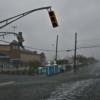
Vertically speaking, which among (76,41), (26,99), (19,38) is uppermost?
(76,41)

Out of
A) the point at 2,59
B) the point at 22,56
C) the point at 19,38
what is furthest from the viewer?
the point at 22,56

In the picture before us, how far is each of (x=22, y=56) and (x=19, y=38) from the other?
98.1 metres

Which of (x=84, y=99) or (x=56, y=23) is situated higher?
(x=56, y=23)

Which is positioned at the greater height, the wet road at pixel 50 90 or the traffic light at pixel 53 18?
the traffic light at pixel 53 18

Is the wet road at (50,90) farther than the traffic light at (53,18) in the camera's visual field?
Yes

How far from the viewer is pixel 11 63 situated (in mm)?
98875

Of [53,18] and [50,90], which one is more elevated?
[53,18]

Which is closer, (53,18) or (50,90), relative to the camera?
(53,18)

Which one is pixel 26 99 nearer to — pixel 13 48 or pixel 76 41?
pixel 76 41

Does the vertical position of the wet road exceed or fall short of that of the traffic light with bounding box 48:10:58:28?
it falls short

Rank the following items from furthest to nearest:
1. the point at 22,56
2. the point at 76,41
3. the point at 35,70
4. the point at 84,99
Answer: the point at 22,56
the point at 76,41
the point at 35,70
the point at 84,99

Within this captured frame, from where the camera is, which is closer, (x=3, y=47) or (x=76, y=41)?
(x=76, y=41)

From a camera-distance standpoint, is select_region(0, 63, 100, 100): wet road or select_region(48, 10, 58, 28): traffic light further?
select_region(0, 63, 100, 100): wet road

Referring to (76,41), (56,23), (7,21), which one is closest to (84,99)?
→ (56,23)
